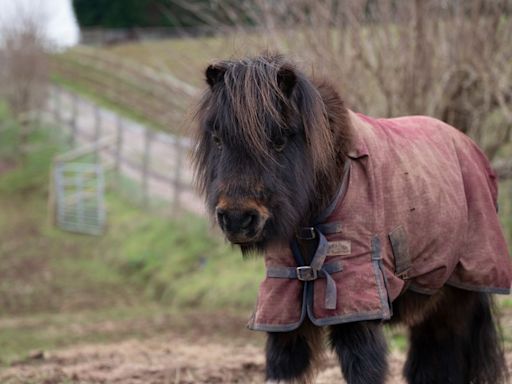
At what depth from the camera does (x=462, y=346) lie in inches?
191

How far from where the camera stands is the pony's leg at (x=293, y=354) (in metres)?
3.98

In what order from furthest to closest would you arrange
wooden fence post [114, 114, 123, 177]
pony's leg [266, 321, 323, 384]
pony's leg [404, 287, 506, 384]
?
1. wooden fence post [114, 114, 123, 177]
2. pony's leg [404, 287, 506, 384]
3. pony's leg [266, 321, 323, 384]

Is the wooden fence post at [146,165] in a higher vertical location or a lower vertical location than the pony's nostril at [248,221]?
higher

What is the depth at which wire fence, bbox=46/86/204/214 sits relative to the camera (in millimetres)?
17812

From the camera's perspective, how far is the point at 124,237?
18.4 m

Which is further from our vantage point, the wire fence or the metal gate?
the metal gate

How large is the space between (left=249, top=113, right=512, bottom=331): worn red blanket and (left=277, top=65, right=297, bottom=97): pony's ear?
49 cm

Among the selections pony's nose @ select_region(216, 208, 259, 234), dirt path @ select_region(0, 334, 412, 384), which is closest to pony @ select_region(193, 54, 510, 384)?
pony's nose @ select_region(216, 208, 259, 234)

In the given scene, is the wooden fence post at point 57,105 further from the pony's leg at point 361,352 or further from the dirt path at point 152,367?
the pony's leg at point 361,352

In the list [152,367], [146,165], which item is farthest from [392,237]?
[146,165]

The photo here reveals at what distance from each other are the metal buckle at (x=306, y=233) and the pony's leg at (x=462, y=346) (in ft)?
4.29

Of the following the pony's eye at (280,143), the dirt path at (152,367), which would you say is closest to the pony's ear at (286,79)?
the pony's eye at (280,143)

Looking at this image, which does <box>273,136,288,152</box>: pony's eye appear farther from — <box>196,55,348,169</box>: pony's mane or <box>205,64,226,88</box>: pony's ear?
<box>205,64,226,88</box>: pony's ear

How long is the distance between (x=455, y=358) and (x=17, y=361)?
4225 millimetres
